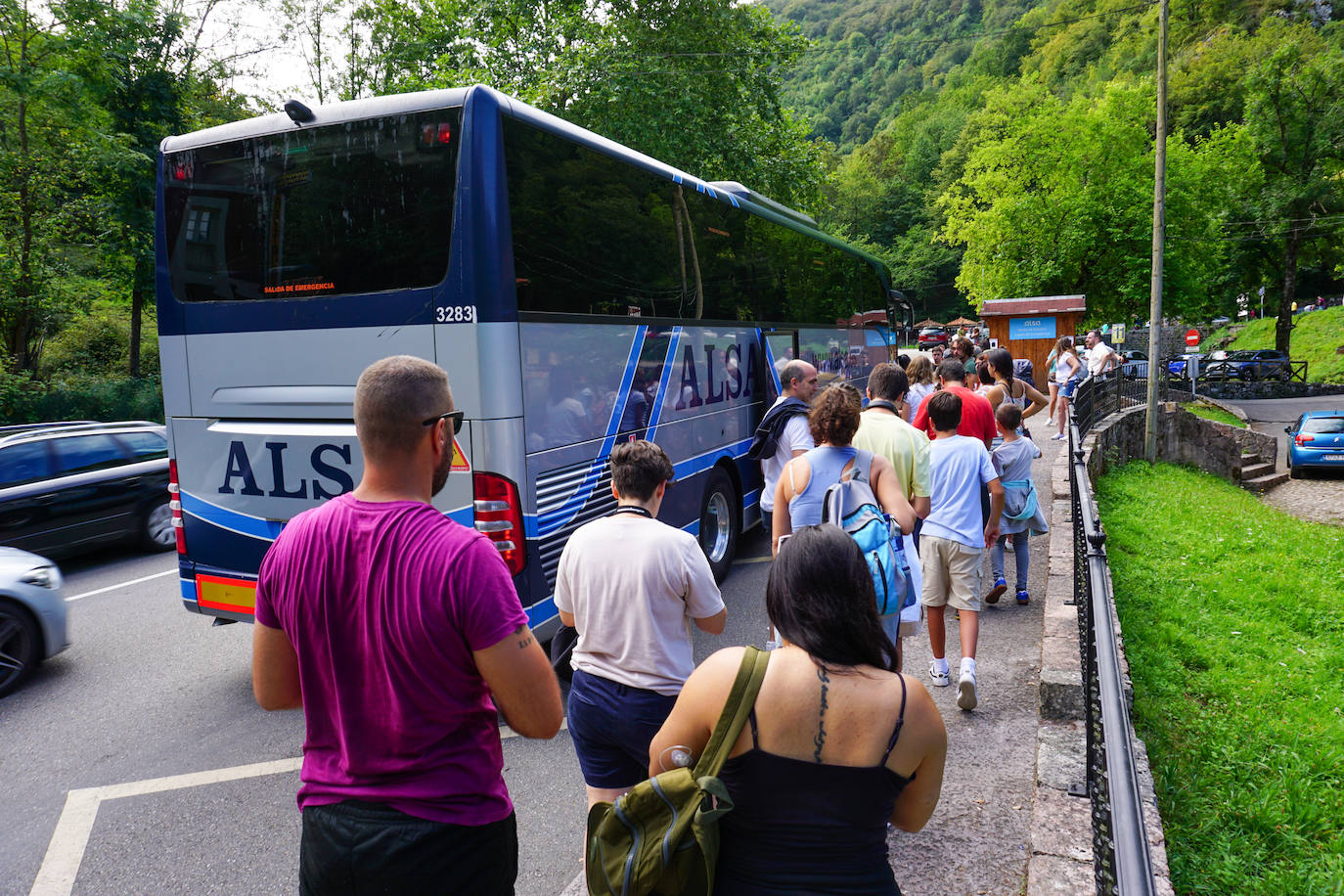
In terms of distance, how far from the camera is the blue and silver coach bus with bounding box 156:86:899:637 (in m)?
4.79

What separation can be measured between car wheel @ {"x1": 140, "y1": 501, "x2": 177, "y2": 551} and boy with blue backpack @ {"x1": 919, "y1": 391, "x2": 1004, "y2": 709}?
8808 millimetres

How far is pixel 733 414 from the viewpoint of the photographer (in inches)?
338

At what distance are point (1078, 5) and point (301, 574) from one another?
4247 inches

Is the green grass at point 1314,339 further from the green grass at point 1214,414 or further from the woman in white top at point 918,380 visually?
the woman in white top at point 918,380

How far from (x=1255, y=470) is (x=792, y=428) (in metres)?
26.6

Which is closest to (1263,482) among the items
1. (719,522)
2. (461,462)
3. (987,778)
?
(719,522)

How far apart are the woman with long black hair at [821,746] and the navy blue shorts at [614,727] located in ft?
3.33

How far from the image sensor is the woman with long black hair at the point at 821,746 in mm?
1768

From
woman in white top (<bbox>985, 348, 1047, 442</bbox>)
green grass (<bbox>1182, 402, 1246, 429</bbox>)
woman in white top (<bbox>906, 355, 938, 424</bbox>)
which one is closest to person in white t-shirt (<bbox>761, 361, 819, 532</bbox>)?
woman in white top (<bbox>985, 348, 1047, 442</bbox>)

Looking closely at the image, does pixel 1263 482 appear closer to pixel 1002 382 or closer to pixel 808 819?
pixel 1002 382

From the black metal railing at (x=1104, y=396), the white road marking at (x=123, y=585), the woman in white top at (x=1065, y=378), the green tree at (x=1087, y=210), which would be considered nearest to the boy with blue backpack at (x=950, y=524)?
the white road marking at (x=123, y=585)

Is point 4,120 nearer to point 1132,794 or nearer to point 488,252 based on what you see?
point 488,252

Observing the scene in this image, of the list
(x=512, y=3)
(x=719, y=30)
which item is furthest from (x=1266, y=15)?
(x=512, y=3)

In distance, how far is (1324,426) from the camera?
2455cm
